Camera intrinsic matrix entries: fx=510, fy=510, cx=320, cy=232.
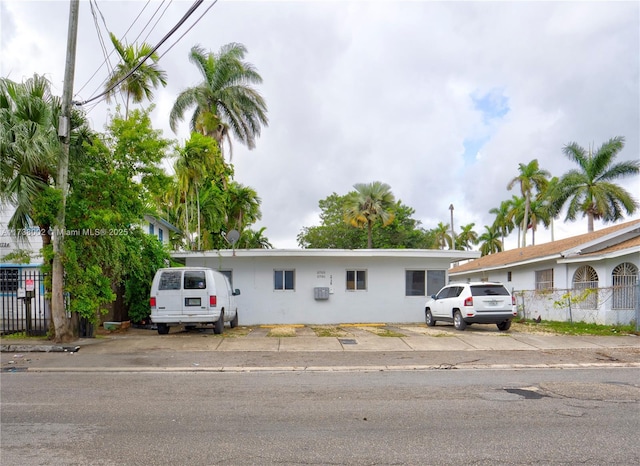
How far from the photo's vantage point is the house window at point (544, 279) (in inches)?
832

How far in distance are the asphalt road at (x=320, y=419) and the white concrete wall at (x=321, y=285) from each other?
962 cm

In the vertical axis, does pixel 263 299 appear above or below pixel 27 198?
below

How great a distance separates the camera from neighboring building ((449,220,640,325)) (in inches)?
664

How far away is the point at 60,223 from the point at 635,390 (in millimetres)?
Answer: 12398

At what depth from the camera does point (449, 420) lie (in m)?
6.12

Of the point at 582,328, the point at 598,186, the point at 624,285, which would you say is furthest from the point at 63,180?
the point at 598,186

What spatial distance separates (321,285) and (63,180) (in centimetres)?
964

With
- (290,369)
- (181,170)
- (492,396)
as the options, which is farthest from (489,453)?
(181,170)

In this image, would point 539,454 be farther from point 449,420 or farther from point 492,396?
point 492,396

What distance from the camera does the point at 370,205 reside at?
117ft

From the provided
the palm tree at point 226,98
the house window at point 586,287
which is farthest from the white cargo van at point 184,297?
the palm tree at point 226,98

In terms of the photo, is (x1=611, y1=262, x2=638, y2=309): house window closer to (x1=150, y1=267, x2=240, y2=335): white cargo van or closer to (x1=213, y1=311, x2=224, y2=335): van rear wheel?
(x1=213, y1=311, x2=224, y2=335): van rear wheel

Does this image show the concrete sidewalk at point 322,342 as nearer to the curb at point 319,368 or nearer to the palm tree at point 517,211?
the curb at point 319,368

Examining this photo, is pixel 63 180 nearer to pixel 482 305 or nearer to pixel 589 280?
pixel 482 305
